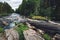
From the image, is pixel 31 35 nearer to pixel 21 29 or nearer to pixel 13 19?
pixel 21 29

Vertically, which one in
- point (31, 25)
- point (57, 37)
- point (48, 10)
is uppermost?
point (48, 10)

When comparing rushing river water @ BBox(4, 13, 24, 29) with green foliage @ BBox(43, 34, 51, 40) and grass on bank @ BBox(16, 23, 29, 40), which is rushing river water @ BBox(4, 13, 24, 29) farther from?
green foliage @ BBox(43, 34, 51, 40)

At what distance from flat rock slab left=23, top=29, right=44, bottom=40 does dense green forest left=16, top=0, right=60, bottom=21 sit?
47 centimetres

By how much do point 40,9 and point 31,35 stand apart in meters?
0.78

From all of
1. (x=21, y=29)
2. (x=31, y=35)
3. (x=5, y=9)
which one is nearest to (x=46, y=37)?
(x=31, y=35)

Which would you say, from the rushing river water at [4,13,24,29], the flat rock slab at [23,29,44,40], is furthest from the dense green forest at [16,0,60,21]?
the flat rock slab at [23,29,44,40]

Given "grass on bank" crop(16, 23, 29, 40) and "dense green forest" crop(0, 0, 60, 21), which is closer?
"dense green forest" crop(0, 0, 60, 21)

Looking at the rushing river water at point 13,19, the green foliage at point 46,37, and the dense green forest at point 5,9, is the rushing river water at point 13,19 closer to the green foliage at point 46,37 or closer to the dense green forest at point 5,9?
the dense green forest at point 5,9

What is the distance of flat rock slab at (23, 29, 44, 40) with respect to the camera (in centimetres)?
475

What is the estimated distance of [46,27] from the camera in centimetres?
491

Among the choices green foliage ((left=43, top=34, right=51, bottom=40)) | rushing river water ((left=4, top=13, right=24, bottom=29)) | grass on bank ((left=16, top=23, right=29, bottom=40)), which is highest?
rushing river water ((left=4, top=13, right=24, bottom=29))

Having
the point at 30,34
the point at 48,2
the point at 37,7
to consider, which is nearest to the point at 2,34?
the point at 30,34

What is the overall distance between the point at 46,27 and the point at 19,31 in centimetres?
78

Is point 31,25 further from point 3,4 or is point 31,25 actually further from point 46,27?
point 3,4
